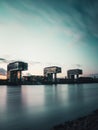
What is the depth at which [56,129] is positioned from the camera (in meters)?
10.6

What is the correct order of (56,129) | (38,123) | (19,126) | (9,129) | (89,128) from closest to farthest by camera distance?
1. (89,128)
2. (56,129)
3. (9,129)
4. (19,126)
5. (38,123)

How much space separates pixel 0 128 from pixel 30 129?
2232 millimetres

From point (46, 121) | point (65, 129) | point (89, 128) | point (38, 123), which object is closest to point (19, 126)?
point (38, 123)

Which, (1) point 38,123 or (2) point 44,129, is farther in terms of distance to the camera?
(1) point 38,123

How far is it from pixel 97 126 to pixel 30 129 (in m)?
4.71

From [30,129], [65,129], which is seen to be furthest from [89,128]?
[30,129]

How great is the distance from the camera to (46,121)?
14000 millimetres

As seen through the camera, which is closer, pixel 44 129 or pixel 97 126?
pixel 97 126

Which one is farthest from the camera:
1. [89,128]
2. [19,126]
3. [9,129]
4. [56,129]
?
[19,126]

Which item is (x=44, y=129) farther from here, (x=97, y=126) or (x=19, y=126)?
(x=97, y=126)

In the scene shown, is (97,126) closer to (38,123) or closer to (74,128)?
(74,128)

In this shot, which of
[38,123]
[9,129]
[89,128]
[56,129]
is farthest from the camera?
[38,123]

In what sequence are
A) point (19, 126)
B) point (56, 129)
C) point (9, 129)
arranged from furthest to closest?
point (19, 126), point (9, 129), point (56, 129)

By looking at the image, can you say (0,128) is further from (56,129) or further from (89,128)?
(89,128)
